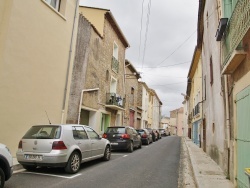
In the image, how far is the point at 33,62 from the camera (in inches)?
429

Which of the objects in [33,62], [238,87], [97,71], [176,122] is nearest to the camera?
[238,87]

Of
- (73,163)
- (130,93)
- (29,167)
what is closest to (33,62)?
(29,167)

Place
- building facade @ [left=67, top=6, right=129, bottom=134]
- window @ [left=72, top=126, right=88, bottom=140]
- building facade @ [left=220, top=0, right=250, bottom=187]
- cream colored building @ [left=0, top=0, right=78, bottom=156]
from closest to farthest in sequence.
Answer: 1. building facade @ [left=220, top=0, right=250, bottom=187]
2. window @ [left=72, top=126, right=88, bottom=140]
3. cream colored building @ [left=0, top=0, right=78, bottom=156]
4. building facade @ [left=67, top=6, right=129, bottom=134]

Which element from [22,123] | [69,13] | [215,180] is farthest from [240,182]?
[69,13]

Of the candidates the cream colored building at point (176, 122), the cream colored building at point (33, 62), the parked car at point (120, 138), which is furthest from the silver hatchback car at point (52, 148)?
the cream colored building at point (176, 122)

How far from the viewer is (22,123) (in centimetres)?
1029

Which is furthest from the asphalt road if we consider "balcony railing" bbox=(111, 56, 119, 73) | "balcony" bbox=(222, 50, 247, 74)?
"balcony railing" bbox=(111, 56, 119, 73)

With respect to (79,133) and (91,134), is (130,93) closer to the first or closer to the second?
(91,134)

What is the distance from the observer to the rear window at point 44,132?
303 inches

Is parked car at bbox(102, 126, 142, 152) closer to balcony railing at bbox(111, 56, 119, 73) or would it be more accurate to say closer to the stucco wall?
the stucco wall

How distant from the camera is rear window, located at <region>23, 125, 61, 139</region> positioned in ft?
25.2

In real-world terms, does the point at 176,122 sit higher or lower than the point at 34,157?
higher

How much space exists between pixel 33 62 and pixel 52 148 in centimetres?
490

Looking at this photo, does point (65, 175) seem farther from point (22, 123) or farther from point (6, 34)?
point (6, 34)
